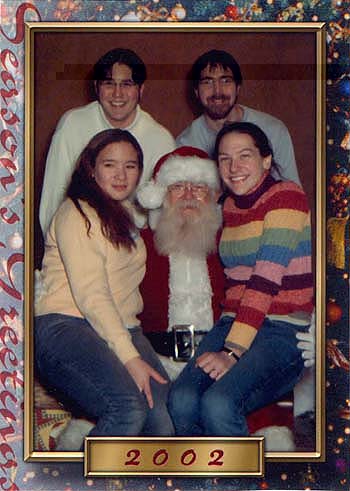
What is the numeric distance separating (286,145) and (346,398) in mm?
545

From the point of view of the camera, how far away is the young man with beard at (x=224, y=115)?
189 cm

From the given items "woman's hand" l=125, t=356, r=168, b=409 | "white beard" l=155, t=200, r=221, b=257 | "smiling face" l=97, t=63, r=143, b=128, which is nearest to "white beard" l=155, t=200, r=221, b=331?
"white beard" l=155, t=200, r=221, b=257

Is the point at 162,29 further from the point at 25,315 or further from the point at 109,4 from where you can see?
the point at 25,315

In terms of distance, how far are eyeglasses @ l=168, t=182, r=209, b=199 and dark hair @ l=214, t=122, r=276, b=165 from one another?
0.22 feet

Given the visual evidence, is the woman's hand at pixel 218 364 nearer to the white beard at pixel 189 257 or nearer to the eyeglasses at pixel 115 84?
the white beard at pixel 189 257

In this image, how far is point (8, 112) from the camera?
1905 mm

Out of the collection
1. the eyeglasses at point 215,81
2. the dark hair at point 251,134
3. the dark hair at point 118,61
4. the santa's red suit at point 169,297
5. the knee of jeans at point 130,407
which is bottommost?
the knee of jeans at point 130,407

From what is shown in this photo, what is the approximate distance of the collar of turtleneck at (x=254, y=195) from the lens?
1.89 meters

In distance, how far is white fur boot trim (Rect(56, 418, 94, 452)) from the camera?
188 centimetres

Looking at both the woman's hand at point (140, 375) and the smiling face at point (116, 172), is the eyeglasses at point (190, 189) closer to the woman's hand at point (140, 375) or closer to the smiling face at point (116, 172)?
the smiling face at point (116, 172)

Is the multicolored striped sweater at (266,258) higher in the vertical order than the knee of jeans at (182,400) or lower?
higher

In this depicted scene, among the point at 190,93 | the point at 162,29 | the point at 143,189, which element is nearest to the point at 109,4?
the point at 162,29

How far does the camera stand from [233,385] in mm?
1867

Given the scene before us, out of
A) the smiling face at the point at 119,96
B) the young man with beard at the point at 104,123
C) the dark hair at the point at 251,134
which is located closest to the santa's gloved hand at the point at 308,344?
A: the dark hair at the point at 251,134
